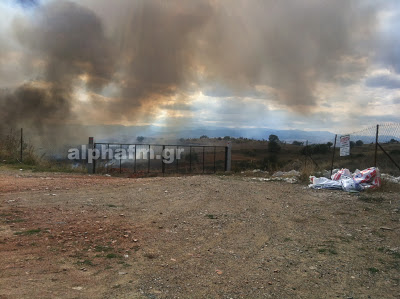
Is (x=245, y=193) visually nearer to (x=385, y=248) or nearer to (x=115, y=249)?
(x=385, y=248)

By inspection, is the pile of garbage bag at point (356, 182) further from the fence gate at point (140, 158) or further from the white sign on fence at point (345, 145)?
the fence gate at point (140, 158)

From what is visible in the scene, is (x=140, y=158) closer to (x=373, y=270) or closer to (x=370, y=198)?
(x=370, y=198)

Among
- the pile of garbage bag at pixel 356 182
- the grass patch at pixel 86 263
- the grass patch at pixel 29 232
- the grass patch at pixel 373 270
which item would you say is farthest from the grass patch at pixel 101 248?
the pile of garbage bag at pixel 356 182

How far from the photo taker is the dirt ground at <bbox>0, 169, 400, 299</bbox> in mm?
3867

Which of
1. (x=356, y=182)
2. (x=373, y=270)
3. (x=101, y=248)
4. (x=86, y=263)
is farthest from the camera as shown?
(x=356, y=182)

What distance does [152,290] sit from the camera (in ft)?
12.3

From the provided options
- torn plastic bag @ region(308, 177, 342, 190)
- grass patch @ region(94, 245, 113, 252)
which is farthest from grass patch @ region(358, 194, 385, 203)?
grass patch @ region(94, 245, 113, 252)

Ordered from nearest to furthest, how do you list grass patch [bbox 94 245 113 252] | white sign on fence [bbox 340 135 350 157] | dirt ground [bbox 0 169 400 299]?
dirt ground [bbox 0 169 400 299]
grass patch [bbox 94 245 113 252]
white sign on fence [bbox 340 135 350 157]

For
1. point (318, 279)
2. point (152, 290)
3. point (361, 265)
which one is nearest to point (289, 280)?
point (318, 279)

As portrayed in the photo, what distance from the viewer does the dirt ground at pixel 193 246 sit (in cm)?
387

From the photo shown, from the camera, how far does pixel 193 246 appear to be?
5.40 metres

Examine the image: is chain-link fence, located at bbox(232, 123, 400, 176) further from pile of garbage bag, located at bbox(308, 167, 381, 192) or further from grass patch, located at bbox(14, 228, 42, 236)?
grass patch, located at bbox(14, 228, 42, 236)

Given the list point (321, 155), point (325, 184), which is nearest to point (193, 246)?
point (325, 184)

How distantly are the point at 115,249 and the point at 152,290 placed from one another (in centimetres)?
151
